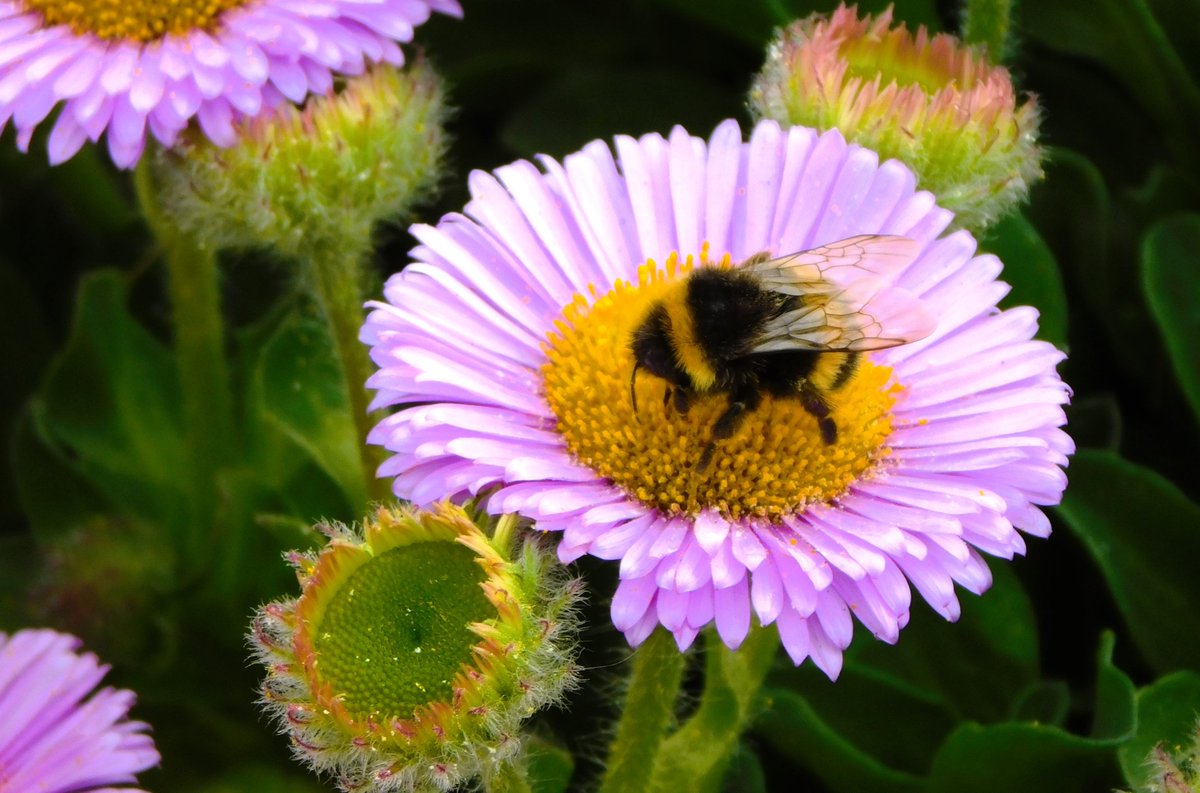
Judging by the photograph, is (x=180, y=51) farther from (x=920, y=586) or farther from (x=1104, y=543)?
(x=1104, y=543)

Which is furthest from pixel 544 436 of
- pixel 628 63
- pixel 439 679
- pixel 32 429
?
pixel 628 63

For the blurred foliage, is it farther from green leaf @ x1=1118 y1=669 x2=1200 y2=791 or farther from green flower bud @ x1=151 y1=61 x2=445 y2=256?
green flower bud @ x1=151 y1=61 x2=445 y2=256

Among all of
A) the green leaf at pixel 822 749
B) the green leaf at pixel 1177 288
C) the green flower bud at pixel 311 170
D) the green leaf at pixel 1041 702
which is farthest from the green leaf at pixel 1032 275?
the green flower bud at pixel 311 170

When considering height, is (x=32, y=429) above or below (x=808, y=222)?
below

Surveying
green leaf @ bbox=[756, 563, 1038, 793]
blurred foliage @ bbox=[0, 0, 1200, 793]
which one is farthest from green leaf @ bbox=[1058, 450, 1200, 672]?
green leaf @ bbox=[756, 563, 1038, 793]

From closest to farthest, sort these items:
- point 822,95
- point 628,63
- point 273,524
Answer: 1. point 822,95
2. point 273,524
3. point 628,63

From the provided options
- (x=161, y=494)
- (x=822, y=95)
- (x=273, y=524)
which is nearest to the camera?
(x=822, y=95)

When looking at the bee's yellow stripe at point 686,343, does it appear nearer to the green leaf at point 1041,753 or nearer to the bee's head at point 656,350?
the bee's head at point 656,350

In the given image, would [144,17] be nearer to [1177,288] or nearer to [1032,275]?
[1032,275]
